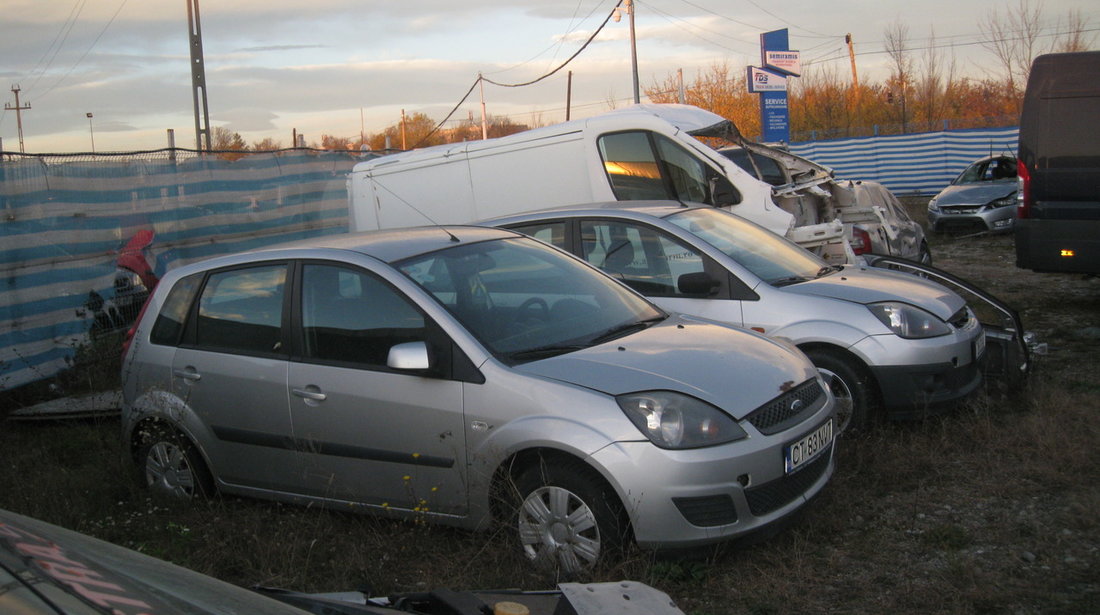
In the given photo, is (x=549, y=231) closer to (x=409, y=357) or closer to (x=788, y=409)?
(x=409, y=357)

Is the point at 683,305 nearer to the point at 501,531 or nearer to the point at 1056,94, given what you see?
the point at 501,531

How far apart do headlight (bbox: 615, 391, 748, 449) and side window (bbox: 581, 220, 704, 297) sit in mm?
2259

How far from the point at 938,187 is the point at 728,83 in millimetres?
18533

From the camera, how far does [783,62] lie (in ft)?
74.0

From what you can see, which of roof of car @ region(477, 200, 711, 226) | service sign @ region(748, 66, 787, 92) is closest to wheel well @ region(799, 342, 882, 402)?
roof of car @ region(477, 200, 711, 226)

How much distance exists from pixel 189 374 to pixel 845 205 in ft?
25.8

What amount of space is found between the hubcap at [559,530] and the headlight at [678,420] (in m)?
0.42

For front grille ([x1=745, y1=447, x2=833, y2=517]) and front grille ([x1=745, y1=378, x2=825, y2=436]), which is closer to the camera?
front grille ([x1=745, y1=447, x2=833, y2=517])

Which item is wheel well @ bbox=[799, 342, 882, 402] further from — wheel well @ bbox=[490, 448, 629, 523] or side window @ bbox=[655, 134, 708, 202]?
side window @ bbox=[655, 134, 708, 202]

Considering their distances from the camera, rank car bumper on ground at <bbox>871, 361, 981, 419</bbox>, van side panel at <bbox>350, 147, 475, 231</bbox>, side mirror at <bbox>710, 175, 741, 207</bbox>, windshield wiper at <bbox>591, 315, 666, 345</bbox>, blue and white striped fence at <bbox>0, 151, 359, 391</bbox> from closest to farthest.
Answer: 1. windshield wiper at <bbox>591, 315, 666, 345</bbox>
2. car bumper on ground at <bbox>871, 361, 981, 419</bbox>
3. blue and white striped fence at <bbox>0, 151, 359, 391</bbox>
4. side mirror at <bbox>710, 175, 741, 207</bbox>
5. van side panel at <bbox>350, 147, 475, 231</bbox>

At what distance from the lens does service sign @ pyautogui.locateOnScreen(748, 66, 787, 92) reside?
21.9 m

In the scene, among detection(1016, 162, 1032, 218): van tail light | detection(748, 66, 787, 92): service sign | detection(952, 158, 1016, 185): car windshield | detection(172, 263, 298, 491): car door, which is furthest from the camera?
detection(748, 66, 787, 92): service sign

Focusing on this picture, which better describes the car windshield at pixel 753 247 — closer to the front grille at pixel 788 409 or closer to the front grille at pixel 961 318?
the front grille at pixel 961 318

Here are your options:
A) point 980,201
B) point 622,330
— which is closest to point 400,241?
point 622,330
